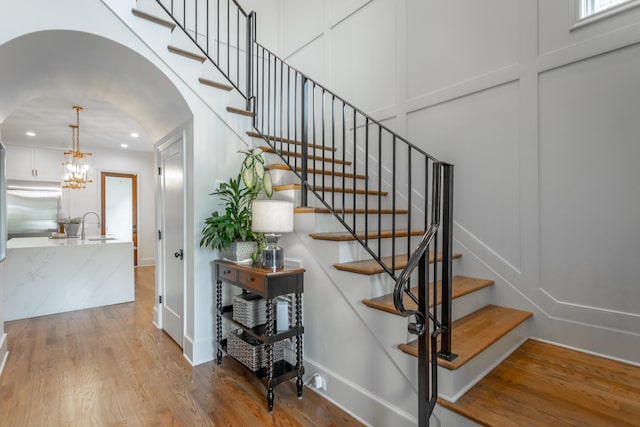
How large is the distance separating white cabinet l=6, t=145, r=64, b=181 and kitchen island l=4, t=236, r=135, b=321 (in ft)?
9.61

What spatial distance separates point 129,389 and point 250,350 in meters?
0.96

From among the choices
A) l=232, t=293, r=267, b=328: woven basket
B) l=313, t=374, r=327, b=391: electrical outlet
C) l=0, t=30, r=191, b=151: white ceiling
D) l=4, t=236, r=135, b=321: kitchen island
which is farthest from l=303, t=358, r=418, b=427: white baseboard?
l=4, t=236, r=135, b=321: kitchen island

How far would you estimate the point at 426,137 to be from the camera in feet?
9.73

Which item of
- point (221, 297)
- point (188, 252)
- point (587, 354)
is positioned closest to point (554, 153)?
point (587, 354)

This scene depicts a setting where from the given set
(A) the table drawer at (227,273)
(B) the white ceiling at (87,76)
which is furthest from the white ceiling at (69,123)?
(A) the table drawer at (227,273)

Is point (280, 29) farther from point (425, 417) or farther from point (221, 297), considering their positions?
point (425, 417)

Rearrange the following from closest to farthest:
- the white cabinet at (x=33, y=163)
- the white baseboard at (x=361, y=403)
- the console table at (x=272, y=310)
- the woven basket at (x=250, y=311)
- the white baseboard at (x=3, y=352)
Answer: the white baseboard at (x=361, y=403), the console table at (x=272, y=310), the woven basket at (x=250, y=311), the white baseboard at (x=3, y=352), the white cabinet at (x=33, y=163)

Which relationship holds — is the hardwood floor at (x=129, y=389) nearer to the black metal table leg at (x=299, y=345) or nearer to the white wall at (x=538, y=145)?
the black metal table leg at (x=299, y=345)

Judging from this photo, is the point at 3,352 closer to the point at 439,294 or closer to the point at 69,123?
the point at 439,294

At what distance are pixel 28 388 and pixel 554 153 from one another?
4.24 meters

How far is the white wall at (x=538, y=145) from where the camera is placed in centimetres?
199

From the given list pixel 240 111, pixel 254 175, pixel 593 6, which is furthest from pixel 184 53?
pixel 593 6

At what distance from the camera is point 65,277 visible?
14.0 ft

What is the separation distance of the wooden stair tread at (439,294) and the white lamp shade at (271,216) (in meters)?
0.74
